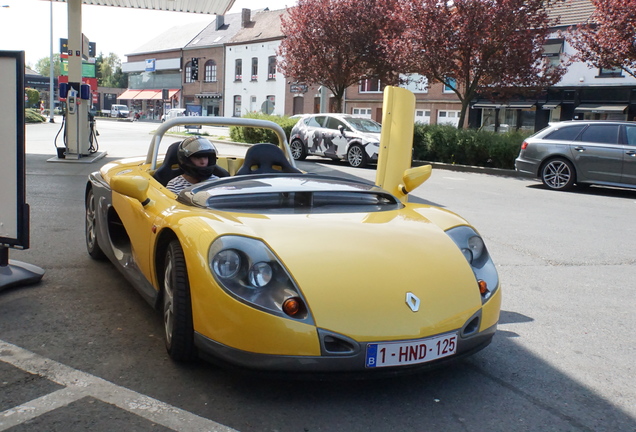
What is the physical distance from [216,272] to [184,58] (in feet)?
228

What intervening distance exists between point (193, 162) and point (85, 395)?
2.22 m

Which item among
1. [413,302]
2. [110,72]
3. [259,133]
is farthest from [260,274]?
[110,72]

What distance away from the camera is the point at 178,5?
57.1ft

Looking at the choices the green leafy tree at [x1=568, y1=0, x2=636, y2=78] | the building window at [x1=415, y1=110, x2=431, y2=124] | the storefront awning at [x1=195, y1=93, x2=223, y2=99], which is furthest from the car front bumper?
the storefront awning at [x1=195, y1=93, x2=223, y2=99]

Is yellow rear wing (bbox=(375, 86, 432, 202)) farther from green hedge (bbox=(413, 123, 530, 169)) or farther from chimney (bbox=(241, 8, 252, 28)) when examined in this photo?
chimney (bbox=(241, 8, 252, 28))

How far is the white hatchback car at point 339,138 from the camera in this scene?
17781 millimetres

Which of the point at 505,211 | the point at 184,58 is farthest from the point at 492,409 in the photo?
the point at 184,58

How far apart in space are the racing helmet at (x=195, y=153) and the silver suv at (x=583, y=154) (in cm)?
1053

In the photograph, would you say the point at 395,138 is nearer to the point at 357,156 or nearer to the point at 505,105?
the point at 357,156

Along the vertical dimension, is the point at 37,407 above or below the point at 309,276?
below

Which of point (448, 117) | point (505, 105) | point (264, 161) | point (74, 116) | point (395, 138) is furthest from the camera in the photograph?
point (448, 117)

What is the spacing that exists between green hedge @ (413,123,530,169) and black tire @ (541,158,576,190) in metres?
4.10

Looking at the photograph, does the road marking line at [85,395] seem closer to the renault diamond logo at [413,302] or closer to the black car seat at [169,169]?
the renault diamond logo at [413,302]

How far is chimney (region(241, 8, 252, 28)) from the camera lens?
60281 millimetres
